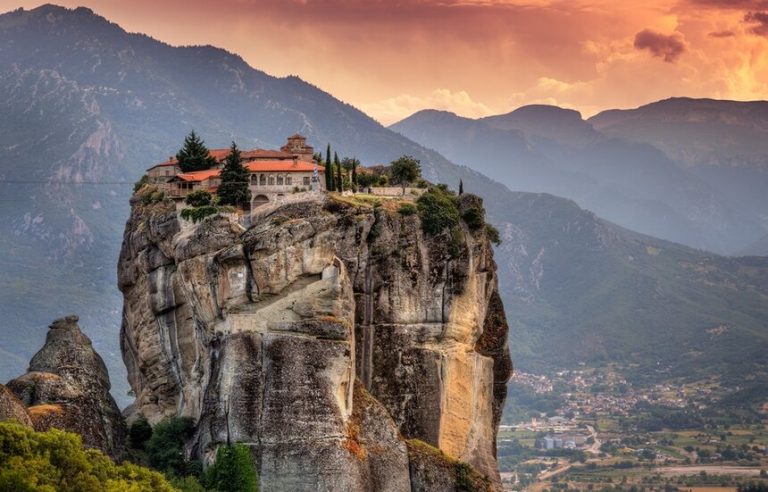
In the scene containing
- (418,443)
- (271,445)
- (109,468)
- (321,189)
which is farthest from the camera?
(321,189)

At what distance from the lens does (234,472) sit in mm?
79875

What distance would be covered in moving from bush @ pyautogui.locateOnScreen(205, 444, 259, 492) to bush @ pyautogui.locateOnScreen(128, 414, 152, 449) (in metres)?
12.7

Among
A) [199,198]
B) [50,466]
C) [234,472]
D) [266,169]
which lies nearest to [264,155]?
[266,169]

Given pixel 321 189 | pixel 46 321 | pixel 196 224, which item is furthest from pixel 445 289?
pixel 46 321

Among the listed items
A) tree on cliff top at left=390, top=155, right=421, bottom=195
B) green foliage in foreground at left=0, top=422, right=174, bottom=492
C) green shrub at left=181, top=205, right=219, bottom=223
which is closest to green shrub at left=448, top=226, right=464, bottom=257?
tree on cliff top at left=390, top=155, right=421, bottom=195

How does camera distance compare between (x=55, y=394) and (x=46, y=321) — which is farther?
(x=46, y=321)

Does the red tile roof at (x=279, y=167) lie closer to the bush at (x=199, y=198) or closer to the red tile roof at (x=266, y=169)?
Result: the red tile roof at (x=266, y=169)

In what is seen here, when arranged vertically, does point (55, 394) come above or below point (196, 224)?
below

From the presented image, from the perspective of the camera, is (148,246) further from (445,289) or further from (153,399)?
(445,289)

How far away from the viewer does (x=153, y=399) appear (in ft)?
325

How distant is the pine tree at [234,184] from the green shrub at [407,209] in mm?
10006

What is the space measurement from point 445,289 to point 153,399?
2135 cm

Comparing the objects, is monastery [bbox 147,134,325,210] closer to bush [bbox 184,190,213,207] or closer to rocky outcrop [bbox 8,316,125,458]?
bush [bbox 184,190,213,207]

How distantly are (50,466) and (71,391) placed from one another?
18599mm
